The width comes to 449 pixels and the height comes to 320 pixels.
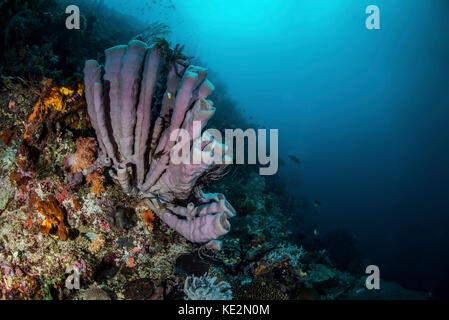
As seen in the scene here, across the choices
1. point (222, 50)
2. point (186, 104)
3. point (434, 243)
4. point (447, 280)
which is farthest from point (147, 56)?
point (222, 50)

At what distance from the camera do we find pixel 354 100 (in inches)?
3920

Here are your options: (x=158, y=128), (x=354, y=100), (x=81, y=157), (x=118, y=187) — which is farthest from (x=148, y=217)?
(x=354, y=100)

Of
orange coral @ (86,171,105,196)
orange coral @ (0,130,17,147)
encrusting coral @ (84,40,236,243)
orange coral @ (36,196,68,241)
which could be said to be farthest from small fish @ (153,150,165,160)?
orange coral @ (0,130,17,147)

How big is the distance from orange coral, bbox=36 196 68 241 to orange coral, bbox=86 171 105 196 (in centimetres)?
37

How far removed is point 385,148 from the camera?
72.8m

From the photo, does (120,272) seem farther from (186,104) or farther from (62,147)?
(186,104)

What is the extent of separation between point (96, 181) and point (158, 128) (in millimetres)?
992

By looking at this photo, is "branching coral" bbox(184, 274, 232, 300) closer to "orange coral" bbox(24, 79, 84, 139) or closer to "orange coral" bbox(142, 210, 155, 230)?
"orange coral" bbox(142, 210, 155, 230)

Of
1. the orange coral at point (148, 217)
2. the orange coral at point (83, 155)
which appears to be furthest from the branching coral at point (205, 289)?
the orange coral at point (83, 155)

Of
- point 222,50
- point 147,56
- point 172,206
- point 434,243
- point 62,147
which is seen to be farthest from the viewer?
point 222,50

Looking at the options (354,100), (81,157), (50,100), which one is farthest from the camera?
(354,100)

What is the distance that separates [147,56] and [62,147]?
1480mm

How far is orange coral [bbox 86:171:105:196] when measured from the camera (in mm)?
2584

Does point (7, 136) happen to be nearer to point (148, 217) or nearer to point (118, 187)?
point (118, 187)
